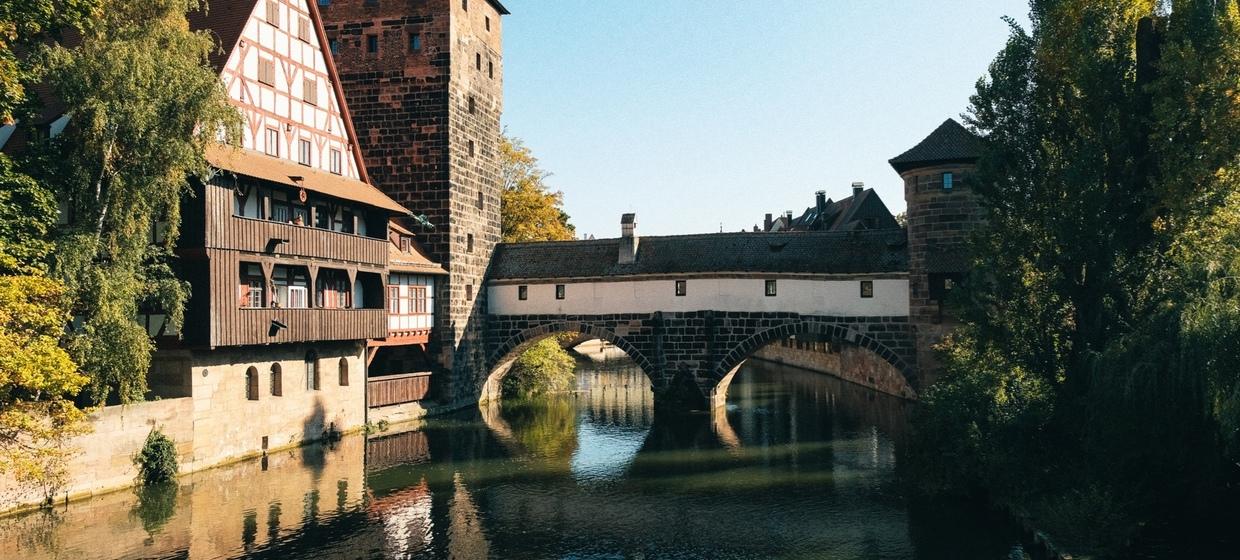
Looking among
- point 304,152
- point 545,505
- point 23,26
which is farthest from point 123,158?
point 545,505

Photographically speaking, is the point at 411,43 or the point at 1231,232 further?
the point at 411,43

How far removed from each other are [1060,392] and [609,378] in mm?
34875

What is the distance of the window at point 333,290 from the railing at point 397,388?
317cm

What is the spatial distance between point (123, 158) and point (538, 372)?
2376 cm

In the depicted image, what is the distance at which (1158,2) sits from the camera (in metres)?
21.0

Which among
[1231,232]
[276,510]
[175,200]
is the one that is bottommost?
[276,510]

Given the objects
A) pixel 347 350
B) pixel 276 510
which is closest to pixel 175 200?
pixel 276 510

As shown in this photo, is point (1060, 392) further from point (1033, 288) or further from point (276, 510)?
point (276, 510)

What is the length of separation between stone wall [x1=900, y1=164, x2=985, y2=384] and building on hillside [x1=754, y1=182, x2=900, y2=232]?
15.5 m

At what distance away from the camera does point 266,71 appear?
1084 inches

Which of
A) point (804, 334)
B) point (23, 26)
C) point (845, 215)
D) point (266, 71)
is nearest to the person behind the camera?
point (23, 26)

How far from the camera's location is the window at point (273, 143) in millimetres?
Result: 27656

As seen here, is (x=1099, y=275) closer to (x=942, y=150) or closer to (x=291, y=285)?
(x=942, y=150)

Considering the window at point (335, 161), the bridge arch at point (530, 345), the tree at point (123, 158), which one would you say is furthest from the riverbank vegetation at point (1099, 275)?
the window at point (335, 161)
